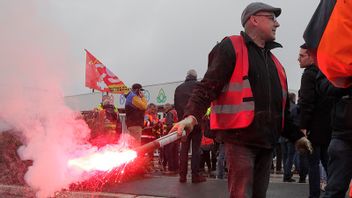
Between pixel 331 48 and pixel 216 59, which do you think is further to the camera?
pixel 216 59

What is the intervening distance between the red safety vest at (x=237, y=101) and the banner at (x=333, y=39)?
129 cm

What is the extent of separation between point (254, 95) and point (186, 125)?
1.99 ft

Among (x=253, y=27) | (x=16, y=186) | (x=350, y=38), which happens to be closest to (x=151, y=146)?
(x=253, y=27)

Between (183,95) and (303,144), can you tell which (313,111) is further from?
(183,95)

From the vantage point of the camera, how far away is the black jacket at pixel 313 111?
5445 mm

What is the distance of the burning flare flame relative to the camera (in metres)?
3.36

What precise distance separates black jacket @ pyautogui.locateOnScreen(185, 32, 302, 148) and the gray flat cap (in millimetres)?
255

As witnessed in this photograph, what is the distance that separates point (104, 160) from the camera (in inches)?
147

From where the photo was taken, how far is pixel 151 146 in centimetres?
310

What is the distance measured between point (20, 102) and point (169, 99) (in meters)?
13.7

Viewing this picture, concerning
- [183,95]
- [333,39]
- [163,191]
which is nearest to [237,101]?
[333,39]

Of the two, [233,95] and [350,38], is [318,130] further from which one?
[350,38]

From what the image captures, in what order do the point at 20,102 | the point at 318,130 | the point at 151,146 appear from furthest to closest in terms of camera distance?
the point at 20,102
the point at 318,130
the point at 151,146

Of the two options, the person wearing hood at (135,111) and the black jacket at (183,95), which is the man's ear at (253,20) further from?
the person wearing hood at (135,111)
